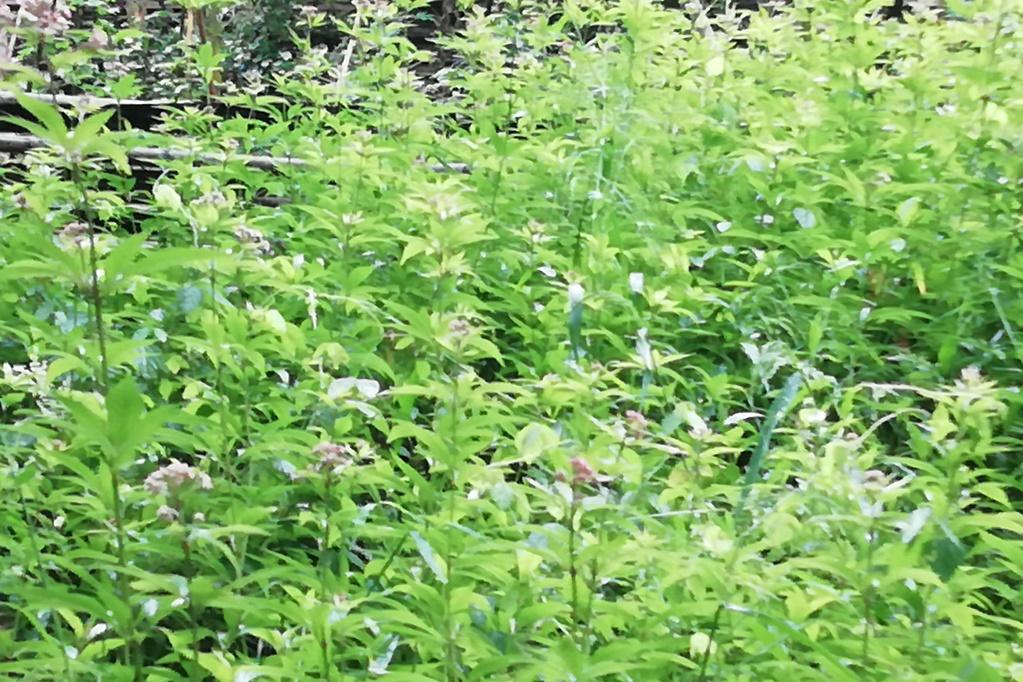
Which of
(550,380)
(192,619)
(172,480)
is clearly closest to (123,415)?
(172,480)

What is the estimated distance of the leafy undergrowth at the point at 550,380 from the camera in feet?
4.07

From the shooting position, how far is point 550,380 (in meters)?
1.67

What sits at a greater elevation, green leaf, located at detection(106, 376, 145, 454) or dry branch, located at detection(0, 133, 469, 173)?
green leaf, located at detection(106, 376, 145, 454)

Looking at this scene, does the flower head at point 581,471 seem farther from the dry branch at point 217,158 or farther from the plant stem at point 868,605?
the dry branch at point 217,158

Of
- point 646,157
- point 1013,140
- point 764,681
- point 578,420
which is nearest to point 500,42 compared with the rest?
point 646,157

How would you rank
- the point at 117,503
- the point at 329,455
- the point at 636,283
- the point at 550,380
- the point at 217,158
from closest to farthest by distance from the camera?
the point at 117,503 → the point at 329,455 → the point at 550,380 → the point at 636,283 → the point at 217,158

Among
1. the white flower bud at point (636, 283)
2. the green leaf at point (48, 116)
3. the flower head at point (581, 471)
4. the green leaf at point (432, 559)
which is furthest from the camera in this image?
the white flower bud at point (636, 283)

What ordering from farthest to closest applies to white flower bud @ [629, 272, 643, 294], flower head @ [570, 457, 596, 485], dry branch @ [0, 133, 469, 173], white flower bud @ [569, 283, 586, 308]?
1. dry branch @ [0, 133, 469, 173]
2. white flower bud @ [629, 272, 643, 294]
3. white flower bud @ [569, 283, 586, 308]
4. flower head @ [570, 457, 596, 485]

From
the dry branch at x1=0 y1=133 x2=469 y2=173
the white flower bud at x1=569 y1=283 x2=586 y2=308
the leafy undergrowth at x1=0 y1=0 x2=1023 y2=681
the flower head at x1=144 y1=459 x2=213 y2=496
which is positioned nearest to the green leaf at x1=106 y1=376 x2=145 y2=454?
the leafy undergrowth at x1=0 y1=0 x2=1023 y2=681

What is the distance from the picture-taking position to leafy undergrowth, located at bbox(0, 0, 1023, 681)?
1.24 metres

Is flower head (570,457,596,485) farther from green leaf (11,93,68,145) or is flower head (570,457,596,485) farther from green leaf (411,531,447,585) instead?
green leaf (11,93,68,145)

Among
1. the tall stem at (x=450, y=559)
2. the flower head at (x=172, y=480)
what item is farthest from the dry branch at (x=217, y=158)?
the flower head at (x=172, y=480)

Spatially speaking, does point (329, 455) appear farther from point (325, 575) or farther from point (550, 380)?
point (550, 380)

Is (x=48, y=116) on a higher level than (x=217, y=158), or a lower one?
higher
